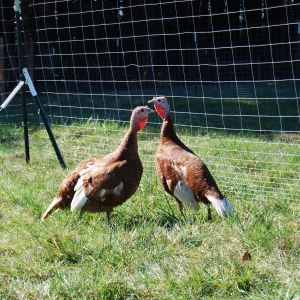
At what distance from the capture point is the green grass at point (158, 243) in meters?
2.94

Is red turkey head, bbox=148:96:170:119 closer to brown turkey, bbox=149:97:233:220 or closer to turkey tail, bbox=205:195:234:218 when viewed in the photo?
brown turkey, bbox=149:97:233:220

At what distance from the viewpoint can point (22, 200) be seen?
4.66 metres

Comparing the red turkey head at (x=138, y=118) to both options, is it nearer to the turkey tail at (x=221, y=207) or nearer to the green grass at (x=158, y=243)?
the green grass at (x=158, y=243)

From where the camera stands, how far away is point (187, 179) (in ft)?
13.9

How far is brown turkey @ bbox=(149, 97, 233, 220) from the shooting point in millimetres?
4016

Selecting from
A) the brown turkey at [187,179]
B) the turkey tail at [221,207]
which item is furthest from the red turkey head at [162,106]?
the turkey tail at [221,207]

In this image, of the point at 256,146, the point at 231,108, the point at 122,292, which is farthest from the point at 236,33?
the point at 122,292

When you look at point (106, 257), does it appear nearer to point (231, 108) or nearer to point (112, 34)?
point (231, 108)

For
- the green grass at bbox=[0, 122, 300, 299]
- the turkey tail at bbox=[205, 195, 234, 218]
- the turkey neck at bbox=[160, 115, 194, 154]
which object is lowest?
the green grass at bbox=[0, 122, 300, 299]

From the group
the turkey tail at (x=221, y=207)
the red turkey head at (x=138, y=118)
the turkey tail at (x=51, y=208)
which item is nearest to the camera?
the turkey tail at (x=221, y=207)

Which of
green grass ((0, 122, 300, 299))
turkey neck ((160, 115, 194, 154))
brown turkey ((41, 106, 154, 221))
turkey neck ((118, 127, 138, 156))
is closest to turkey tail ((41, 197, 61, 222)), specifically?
brown turkey ((41, 106, 154, 221))

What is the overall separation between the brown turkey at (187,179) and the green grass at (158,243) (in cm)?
12

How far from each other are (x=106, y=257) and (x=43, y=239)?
494 millimetres

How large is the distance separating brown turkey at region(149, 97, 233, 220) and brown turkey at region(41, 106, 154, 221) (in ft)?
0.85
